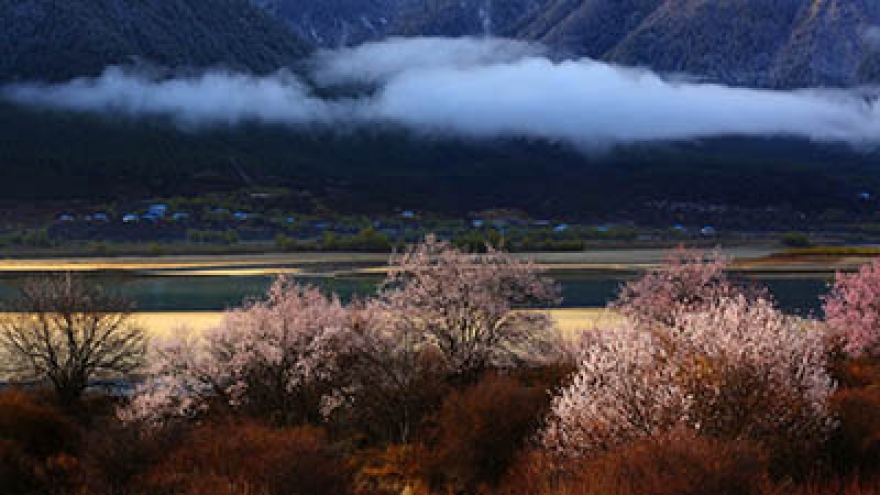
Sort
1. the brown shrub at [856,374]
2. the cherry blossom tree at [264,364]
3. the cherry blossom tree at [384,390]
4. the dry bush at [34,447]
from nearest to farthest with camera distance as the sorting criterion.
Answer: the dry bush at [34,447] → the cherry blossom tree at [384,390] → the cherry blossom tree at [264,364] → the brown shrub at [856,374]

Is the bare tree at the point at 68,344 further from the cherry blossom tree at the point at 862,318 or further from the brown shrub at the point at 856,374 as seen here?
the cherry blossom tree at the point at 862,318

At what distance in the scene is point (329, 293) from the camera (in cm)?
9869

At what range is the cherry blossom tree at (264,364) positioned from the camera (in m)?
39.3

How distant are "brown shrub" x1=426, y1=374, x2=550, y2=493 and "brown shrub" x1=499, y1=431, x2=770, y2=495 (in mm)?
12036

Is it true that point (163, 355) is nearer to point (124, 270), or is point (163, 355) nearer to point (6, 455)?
point (6, 455)

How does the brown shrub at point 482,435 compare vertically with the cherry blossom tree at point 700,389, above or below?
below

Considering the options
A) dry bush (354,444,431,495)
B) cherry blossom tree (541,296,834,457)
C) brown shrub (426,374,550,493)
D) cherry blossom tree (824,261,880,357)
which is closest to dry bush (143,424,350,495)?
dry bush (354,444,431,495)

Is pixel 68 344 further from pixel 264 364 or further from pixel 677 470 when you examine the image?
pixel 677 470

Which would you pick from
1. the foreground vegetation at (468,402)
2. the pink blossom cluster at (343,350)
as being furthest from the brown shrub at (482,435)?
the pink blossom cluster at (343,350)

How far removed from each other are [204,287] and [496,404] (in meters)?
85.8

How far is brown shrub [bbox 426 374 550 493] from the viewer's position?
3250 cm

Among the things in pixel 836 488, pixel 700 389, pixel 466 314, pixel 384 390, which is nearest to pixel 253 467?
pixel 700 389

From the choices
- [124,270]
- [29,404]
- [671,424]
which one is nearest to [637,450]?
[671,424]

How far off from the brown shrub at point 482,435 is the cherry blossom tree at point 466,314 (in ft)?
29.1
